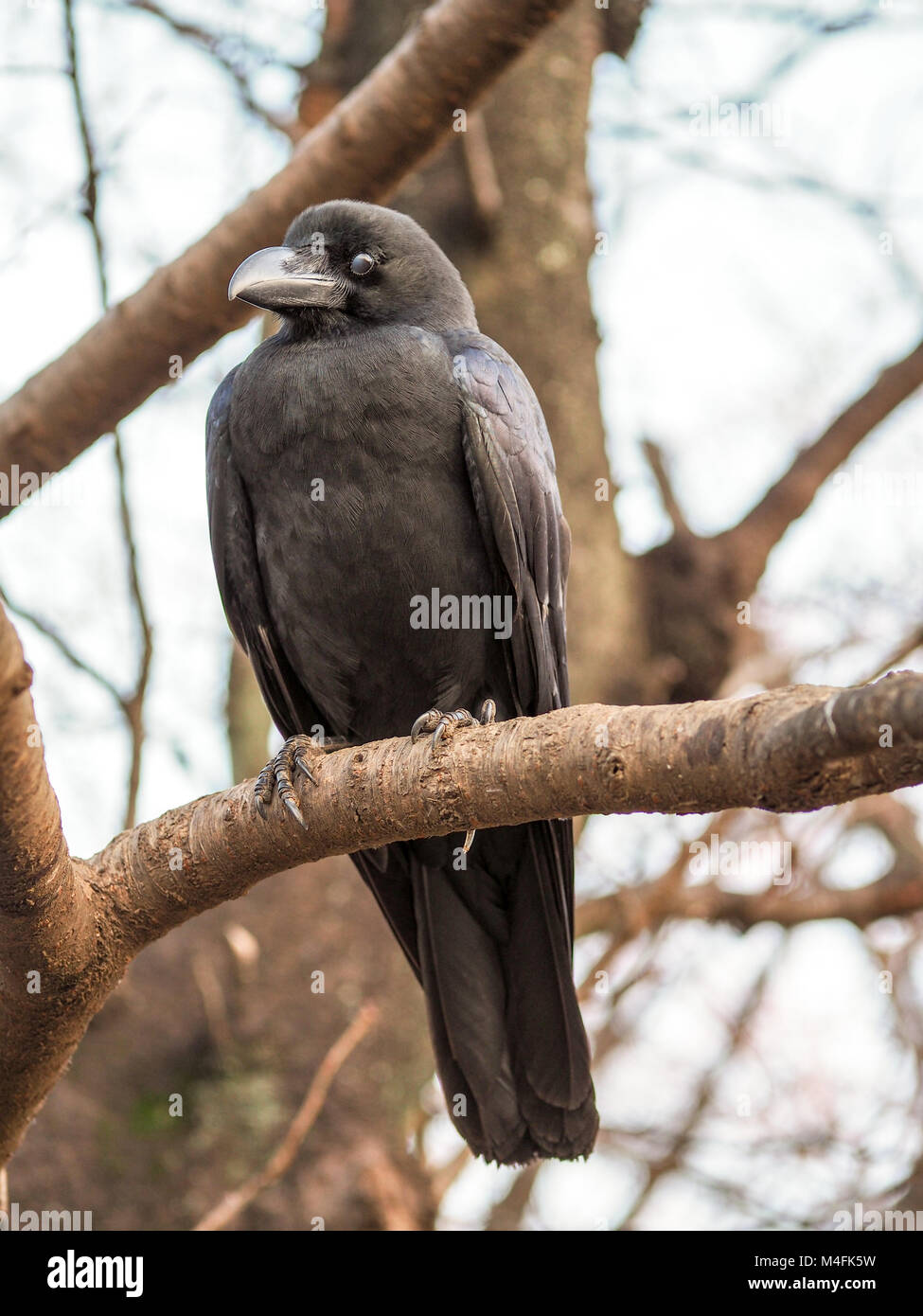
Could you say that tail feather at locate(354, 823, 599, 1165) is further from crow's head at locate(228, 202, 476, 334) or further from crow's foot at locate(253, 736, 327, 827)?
crow's head at locate(228, 202, 476, 334)

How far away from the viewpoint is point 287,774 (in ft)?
10.4

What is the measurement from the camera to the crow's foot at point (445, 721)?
2.72 metres

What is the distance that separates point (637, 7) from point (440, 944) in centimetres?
527

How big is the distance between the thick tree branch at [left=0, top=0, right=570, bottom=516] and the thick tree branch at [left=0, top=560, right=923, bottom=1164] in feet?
5.89

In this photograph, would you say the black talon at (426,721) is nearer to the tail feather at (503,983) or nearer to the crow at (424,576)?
the crow at (424,576)

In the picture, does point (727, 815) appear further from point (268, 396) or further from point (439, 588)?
point (268, 396)

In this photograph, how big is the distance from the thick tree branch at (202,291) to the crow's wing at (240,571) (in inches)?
11.3

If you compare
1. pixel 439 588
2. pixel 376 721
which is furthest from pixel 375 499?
pixel 376 721

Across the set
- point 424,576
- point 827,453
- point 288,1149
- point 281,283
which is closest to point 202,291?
point 281,283

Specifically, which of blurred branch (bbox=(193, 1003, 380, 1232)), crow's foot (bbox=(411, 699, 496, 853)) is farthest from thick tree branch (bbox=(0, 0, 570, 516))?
blurred branch (bbox=(193, 1003, 380, 1232))

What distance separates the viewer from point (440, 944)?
162 inches

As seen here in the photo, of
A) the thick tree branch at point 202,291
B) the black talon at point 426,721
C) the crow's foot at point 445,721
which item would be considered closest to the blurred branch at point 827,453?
the crow's foot at point 445,721

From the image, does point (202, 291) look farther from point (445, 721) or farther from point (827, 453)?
point (827, 453)

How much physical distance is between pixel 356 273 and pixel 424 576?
1218mm
